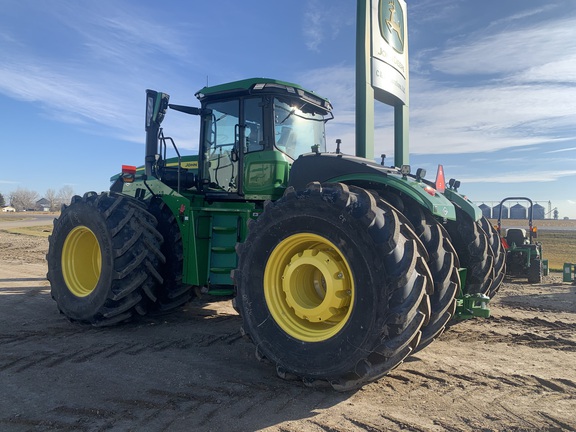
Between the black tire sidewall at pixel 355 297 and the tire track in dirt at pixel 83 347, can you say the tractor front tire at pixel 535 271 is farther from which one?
the black tire sidewall at pixel 355 297

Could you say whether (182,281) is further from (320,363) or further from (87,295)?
(320,363)

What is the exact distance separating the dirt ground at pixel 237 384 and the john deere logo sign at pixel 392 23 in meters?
3.89

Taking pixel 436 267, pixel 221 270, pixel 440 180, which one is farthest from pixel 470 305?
pixel 221 270

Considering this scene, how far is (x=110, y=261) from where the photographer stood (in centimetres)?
556

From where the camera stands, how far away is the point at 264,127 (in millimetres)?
5516

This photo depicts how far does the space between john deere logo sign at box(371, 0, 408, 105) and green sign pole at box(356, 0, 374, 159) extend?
12cm

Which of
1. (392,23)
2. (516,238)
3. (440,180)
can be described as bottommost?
(516,238)

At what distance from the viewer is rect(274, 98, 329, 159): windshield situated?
18.2ft

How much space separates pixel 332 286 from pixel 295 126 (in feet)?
8.45

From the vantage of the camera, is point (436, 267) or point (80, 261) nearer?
point (436, 267)

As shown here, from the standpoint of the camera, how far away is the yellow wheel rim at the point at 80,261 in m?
6.21

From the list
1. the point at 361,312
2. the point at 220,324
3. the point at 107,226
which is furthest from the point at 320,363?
the point at 107,226

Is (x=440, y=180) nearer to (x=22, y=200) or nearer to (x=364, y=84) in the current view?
(x=364, y=84)

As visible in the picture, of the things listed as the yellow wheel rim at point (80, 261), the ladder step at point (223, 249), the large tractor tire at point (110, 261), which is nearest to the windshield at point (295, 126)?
the ladder step at point (223, 249)
